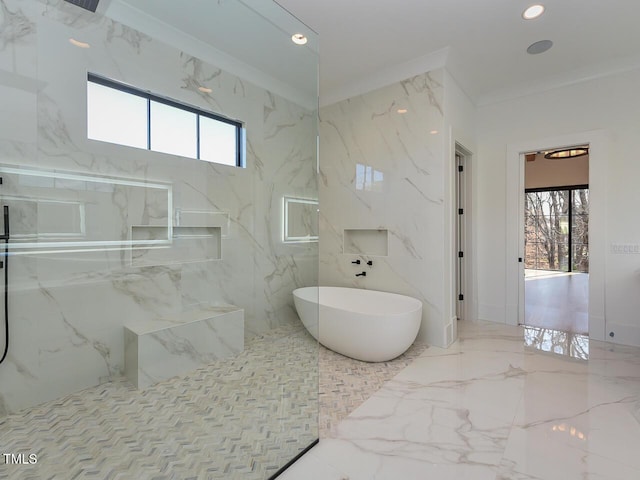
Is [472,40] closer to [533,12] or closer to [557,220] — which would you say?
[533,12]

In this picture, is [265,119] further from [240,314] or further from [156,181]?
[240,314]

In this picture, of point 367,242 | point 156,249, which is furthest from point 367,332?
point 156,249

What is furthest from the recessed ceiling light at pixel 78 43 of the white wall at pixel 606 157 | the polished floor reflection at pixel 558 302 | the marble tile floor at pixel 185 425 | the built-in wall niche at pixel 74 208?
the polished floor reflection at pixel 558 302

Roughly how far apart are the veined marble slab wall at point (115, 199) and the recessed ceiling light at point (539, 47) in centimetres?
233

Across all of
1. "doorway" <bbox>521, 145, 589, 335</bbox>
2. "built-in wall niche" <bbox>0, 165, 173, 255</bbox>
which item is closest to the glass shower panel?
"built-in wall niche" <bbox>0, 165, 173, 255</bbox>

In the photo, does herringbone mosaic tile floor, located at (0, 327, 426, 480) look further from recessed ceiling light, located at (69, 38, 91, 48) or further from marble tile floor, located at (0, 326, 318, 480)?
recessed ceiling light, located at (69, 38, 91, 48)

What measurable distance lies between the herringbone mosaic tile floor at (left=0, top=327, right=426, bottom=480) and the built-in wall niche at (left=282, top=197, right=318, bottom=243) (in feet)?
2.27

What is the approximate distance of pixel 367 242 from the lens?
12.5 feet

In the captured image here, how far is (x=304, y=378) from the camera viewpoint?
2.07 metres

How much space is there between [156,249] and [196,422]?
1.12 m

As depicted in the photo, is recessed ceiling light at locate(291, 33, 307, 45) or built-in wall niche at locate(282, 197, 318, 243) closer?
recessed ceiling light at locate(291, 33, 307, 45)

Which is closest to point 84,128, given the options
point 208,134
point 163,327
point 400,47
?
point 208,134

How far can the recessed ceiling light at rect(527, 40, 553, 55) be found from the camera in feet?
9.37

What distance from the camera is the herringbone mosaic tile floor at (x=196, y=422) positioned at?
4.92ft
